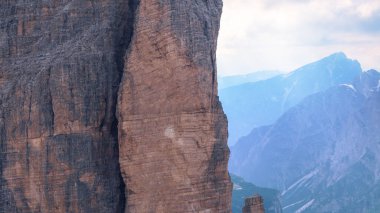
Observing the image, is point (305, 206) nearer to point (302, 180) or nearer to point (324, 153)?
point (302, 180)

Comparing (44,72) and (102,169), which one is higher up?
(44,72)

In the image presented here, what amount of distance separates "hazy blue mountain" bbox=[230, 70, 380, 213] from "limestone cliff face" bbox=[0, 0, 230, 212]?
110 m

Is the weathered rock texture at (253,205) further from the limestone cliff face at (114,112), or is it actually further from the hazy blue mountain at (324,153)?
the hazy blue mountain at (324,153)

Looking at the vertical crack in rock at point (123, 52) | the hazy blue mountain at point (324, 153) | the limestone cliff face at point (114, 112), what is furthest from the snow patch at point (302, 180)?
the limestone cliff face at point (114, 112)

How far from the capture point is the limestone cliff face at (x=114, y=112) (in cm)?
3272

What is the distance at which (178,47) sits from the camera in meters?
32.6

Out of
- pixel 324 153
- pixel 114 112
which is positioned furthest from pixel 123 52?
pixel 324 153

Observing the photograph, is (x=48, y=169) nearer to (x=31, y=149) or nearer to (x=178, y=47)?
(x=31, y=149)

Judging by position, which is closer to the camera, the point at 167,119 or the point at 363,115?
the point at 167,119

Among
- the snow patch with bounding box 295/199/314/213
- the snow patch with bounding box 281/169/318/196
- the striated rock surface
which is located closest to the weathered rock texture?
the striated rock surface

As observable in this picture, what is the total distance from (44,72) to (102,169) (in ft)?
14.5

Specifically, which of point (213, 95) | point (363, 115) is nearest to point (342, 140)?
point (363, 115)

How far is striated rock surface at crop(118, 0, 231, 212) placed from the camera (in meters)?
32.7

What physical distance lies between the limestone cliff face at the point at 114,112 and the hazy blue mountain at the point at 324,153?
4329 inches
